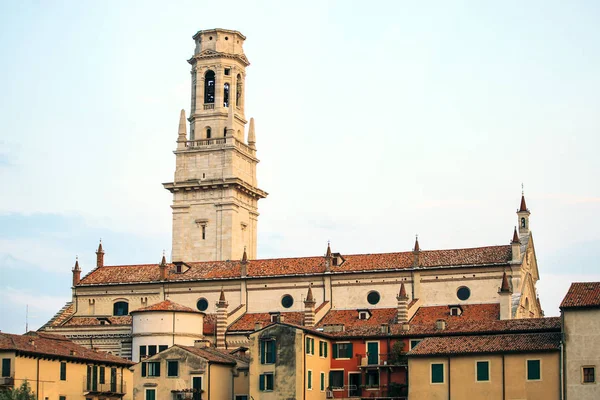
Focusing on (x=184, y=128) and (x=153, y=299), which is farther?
(x=184, y=128)

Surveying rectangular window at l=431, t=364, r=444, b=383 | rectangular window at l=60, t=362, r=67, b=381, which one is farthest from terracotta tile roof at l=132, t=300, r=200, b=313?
rectangular window at l=431, t=364, r=444, b=383

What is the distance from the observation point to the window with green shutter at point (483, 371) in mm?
77713

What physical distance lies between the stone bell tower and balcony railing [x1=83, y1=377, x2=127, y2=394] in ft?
82.6

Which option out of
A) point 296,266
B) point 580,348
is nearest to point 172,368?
point 296,266

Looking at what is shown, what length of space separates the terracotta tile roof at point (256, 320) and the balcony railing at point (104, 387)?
1337cm

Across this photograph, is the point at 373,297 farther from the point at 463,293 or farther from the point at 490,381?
the point at 490,381

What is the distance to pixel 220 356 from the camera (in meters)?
89.6

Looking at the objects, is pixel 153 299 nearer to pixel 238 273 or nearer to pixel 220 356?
pixel 238 273

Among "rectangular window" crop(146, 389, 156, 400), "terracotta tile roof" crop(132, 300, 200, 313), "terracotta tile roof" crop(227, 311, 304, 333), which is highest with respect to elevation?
"terracotta tile roof" crop(132, 300, 200, 313)

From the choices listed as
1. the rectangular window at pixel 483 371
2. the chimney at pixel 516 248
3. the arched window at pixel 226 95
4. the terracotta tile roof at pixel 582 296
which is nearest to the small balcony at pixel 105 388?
the rectangular window at pixel 483 371

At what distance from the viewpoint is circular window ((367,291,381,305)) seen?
3996 inches

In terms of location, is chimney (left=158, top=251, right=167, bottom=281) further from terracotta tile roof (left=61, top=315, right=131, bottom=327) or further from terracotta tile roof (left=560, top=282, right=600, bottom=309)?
terracotta tile roof (left=560, top=282, right=600, bottom=309)

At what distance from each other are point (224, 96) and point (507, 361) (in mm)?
48904

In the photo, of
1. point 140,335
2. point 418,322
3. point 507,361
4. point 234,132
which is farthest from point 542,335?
Result: point 234,132
